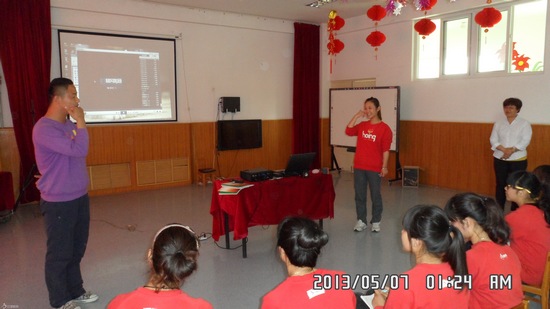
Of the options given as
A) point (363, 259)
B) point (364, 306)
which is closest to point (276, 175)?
point (363, 259)

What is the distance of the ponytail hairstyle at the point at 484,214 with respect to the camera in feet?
6.78

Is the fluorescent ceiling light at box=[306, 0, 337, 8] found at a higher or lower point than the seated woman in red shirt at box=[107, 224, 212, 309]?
higher

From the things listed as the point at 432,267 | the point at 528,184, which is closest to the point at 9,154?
the point at 432,267

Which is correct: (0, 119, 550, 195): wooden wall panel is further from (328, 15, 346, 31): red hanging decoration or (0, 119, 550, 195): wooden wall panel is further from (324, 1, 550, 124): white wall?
(328, 15, 346, 31): red hanging decoration

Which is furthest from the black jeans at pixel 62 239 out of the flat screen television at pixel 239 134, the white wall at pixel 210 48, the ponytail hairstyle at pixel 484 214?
the flat screen television at pixel 239 134

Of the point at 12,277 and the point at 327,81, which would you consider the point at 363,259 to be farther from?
the point at 327,81

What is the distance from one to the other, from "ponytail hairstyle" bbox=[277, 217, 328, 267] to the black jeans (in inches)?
68.6

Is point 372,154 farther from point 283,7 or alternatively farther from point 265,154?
point 265,154

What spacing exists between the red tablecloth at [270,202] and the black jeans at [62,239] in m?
1.28

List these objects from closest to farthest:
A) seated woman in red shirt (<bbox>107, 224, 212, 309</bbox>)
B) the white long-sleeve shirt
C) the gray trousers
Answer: seated woman in red shirt (<bbox>107, 224, 212, 309</bbox>) < the gray trousers < the white long-sleeve shirt

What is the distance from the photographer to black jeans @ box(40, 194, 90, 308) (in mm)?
2703

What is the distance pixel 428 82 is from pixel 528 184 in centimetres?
496

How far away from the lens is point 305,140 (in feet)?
29.7

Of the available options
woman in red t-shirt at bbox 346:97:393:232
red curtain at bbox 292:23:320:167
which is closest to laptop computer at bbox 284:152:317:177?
woman in red t-shirt at bbox 346:97:393:232
